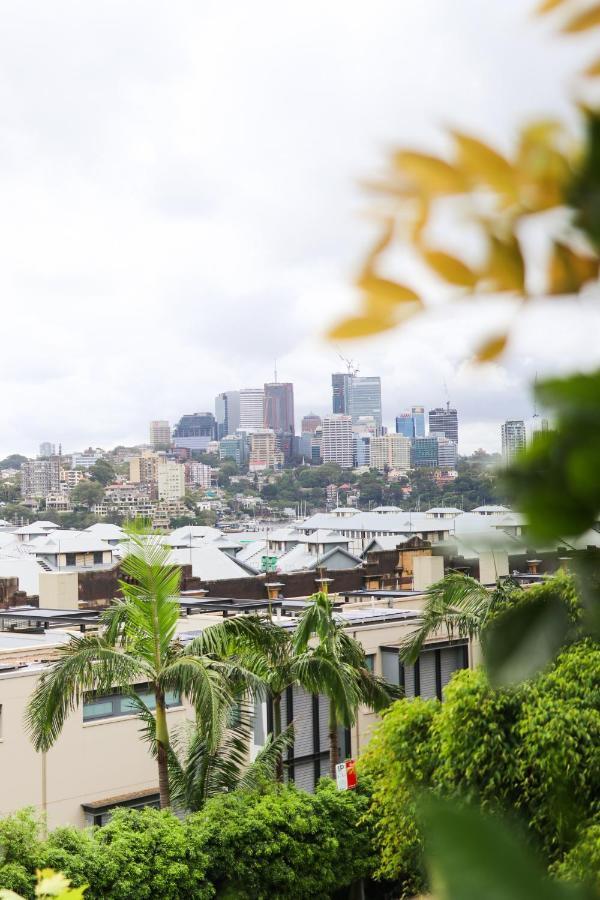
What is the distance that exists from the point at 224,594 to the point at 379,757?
1903cm

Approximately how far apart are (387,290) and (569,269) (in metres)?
0.07

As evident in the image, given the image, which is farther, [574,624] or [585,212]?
[574,624]

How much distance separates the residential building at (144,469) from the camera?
224ft

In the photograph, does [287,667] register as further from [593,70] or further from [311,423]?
[593,70]

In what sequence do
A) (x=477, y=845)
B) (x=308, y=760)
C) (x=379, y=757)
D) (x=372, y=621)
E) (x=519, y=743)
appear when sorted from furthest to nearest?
(x=372, y=621)
(x=308, y=760)
(x=379, y=757)
(x=519, y=743)
(x=477, y=845)

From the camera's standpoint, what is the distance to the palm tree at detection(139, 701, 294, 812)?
467 inches

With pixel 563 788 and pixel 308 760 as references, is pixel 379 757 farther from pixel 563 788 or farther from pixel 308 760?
pixel 563 788

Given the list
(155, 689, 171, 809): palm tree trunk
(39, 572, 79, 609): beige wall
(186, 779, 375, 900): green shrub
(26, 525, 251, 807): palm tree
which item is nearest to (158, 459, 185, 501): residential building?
(39, 572, 79, 609): beige wall

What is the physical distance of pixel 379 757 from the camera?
12523 millimetres

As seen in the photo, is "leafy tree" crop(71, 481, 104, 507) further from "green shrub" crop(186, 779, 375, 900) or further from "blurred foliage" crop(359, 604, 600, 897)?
"blurred foliage" crop(359, 604, 600, 897)

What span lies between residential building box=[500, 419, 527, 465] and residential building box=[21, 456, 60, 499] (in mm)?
77288

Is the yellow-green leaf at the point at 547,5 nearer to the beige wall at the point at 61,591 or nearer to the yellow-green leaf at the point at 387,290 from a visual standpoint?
the yellow-green leaf at the point at 387,290

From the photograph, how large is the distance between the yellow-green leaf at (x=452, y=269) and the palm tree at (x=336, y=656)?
12382 mm

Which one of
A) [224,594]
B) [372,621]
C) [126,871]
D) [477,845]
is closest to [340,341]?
[477,845]
